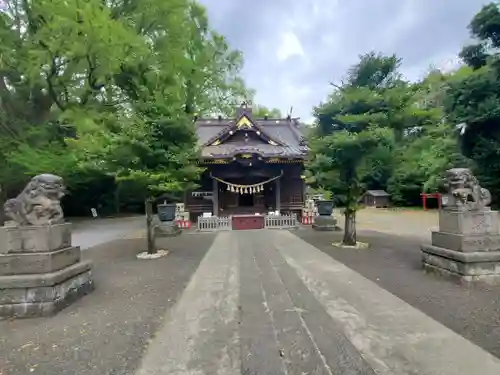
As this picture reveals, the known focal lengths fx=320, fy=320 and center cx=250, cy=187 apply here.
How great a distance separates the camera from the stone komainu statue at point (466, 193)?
6.15m

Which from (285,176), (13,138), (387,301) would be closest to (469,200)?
(387,301)

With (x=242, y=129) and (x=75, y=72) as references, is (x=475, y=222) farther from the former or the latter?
(x=75, y=72)

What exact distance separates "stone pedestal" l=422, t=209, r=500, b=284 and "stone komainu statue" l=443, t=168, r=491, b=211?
0.45 ft

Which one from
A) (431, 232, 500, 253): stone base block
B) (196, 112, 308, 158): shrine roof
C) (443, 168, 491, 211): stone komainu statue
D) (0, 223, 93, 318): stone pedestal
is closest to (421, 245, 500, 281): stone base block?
(431, 232, 500, 253): stone base block

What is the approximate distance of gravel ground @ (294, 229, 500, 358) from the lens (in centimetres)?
386

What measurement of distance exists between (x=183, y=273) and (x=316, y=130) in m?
6.55

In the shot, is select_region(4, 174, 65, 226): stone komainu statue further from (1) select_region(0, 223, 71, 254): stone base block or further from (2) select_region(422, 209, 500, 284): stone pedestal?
(2) select_region(422, 209, 500, 284): stone pedestal

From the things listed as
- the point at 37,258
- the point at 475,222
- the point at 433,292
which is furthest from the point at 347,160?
the point at 37,258

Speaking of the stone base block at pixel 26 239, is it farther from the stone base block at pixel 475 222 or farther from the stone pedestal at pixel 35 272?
the stone base block at pixel 475 222

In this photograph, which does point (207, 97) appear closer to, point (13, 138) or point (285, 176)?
point (285, 176)

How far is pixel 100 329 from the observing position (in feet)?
13.5

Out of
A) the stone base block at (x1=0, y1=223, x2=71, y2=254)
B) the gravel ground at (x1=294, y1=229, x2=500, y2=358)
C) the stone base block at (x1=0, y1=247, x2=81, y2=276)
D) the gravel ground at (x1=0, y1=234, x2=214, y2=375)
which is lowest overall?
the gravel ground at (x1=0, y1=234, x2=214, y2=375)

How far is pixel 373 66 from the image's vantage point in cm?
985

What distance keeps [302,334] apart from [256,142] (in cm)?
1554
